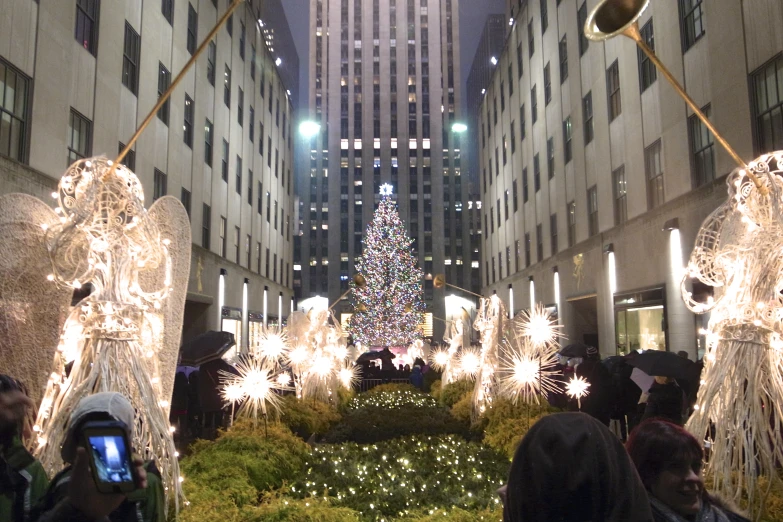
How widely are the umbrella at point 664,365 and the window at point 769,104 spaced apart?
555 centimetres

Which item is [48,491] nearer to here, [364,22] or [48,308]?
[48,308]

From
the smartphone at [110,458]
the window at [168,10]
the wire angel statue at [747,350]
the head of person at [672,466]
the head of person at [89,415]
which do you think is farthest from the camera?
the window at [168,10]

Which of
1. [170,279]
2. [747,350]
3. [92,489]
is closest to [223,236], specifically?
[170,279]

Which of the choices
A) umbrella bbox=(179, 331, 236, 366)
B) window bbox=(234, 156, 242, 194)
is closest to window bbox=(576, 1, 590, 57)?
window bbox=(234, 156, 242, 194)

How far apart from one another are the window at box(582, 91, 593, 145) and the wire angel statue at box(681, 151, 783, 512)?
1744cm

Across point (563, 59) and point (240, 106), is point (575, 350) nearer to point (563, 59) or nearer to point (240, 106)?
point (563, 59)

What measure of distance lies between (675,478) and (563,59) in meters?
25.2

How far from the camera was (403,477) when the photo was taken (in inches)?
298

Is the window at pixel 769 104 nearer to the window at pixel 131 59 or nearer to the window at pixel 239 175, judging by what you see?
the window at pixel 131 59

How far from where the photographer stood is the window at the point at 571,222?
24416 mm

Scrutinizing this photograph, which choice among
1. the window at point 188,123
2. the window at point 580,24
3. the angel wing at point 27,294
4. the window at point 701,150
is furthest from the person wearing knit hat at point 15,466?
the window at point 580,24

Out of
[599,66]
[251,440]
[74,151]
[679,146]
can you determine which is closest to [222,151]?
[74,151]

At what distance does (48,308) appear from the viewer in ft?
17.7

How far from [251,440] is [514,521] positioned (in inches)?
252
